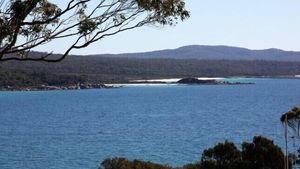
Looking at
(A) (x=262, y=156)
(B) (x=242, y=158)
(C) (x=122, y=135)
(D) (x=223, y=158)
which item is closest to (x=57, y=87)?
(C) (x=122, y=135)

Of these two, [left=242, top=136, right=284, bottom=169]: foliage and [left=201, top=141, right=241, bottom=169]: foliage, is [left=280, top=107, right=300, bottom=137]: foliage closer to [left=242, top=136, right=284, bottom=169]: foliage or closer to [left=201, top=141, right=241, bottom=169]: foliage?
[left=242, top=136, right=284, bottom=169]: foliage

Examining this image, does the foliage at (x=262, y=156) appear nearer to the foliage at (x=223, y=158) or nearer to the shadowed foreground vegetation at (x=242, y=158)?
the shadowed foreground vegetation at (x=242, y=158)

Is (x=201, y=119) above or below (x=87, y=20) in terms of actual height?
below

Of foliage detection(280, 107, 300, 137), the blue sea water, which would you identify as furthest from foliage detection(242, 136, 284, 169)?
the blue sea water

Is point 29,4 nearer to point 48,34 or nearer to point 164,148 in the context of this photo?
point 48,34

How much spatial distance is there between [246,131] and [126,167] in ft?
131

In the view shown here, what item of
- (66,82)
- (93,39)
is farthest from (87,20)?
(66,82)

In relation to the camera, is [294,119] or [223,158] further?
[223,158]

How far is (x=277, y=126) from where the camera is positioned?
217 ft

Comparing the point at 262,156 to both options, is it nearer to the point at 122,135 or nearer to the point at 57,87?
the point at 122,135

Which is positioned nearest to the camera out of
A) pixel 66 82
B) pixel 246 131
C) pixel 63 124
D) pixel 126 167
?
pixel 126 167

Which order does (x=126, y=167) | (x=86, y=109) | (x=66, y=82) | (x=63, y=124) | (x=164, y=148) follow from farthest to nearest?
(x=66, y=82)
(x=86, y=109)
(x=63, y=124)
(x=164, y=148)
(x=126, y=167)

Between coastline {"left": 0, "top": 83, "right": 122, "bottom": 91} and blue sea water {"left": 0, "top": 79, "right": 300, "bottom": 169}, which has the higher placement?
coastline {"left": 0, "top": 83, "right": 122, "bottom": 91}

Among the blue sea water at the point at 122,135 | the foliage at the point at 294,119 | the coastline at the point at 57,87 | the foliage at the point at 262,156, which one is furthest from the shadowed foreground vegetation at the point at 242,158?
the coastline at the point at 57,87
